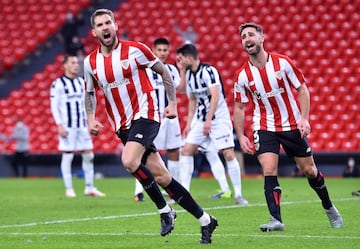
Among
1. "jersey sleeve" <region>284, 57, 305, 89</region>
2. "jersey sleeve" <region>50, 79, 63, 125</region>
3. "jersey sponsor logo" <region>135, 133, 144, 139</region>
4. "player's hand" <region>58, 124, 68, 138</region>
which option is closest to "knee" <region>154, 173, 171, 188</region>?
"jersey sponsor logo" <region>135, 133, 144, 139</region>

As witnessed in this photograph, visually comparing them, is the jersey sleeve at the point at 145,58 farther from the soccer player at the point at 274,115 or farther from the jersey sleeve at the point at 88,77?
the soccer player at the point at 274,115

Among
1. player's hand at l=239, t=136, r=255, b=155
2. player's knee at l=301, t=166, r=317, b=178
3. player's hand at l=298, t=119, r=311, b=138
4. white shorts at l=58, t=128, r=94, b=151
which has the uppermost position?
player's hand at l=298, t=119, r=311, b=138

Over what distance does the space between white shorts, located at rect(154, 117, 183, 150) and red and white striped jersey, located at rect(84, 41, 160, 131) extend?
5.04 m

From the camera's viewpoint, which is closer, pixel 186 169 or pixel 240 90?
pixel 240 90

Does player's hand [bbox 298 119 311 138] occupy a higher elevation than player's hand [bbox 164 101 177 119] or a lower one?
lower

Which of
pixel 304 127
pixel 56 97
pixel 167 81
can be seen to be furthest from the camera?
pixel 56 97

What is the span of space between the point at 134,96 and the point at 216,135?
190 inches

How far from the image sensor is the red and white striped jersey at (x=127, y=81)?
8.14 meters

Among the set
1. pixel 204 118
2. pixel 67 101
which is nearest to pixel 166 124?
pixel 204 118

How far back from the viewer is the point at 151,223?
9.91 metres

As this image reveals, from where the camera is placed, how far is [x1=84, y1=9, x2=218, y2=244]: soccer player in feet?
Result: 26.0

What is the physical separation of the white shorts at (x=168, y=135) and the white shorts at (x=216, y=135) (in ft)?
1.37

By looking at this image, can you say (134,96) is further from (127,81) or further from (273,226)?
(273,226)

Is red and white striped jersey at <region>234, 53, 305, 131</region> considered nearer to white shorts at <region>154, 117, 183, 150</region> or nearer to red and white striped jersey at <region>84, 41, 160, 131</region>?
red and white striped jersey at <region>84, 41, 160, 131</region>
